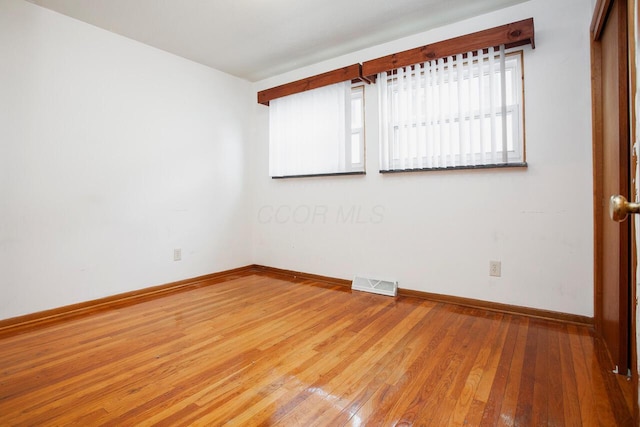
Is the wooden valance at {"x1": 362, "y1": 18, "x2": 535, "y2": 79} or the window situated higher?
the wooden valance at {"x1": 362, "y1": 18, "x2": 535, "y2": 79}

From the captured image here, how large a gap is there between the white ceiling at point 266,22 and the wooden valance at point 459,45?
0.23m

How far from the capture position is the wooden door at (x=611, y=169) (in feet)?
4.96

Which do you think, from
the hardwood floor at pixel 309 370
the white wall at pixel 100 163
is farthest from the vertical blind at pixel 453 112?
the white wall at pixel 100 163

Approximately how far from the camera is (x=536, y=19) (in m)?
2.29

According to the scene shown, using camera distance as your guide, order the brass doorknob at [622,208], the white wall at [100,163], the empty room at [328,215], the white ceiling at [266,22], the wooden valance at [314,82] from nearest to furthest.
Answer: the brass doorknob at [622,208]
the empty room at [328,215]
the white wall at [100,163]
the white ceiling at [266,22]
the wooden valance at [314,82]

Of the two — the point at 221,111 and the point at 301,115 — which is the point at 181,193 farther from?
the point at 301,115

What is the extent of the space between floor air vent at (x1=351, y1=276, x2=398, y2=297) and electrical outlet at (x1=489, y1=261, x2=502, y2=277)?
0.81 m

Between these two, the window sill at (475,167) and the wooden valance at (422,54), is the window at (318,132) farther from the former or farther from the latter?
the window sill at (475,167)

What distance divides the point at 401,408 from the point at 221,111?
3512 millimetres

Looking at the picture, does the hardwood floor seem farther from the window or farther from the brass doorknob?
the window

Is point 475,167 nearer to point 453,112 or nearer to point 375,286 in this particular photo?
point 453,112

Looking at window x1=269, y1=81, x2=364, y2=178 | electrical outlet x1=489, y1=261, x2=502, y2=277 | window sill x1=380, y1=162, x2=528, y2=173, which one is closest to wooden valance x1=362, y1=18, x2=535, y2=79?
window x1=269, y1=81, x2=364, y2=178

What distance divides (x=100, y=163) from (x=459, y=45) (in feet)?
10.4

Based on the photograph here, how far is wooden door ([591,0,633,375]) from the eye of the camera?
1511 mm
